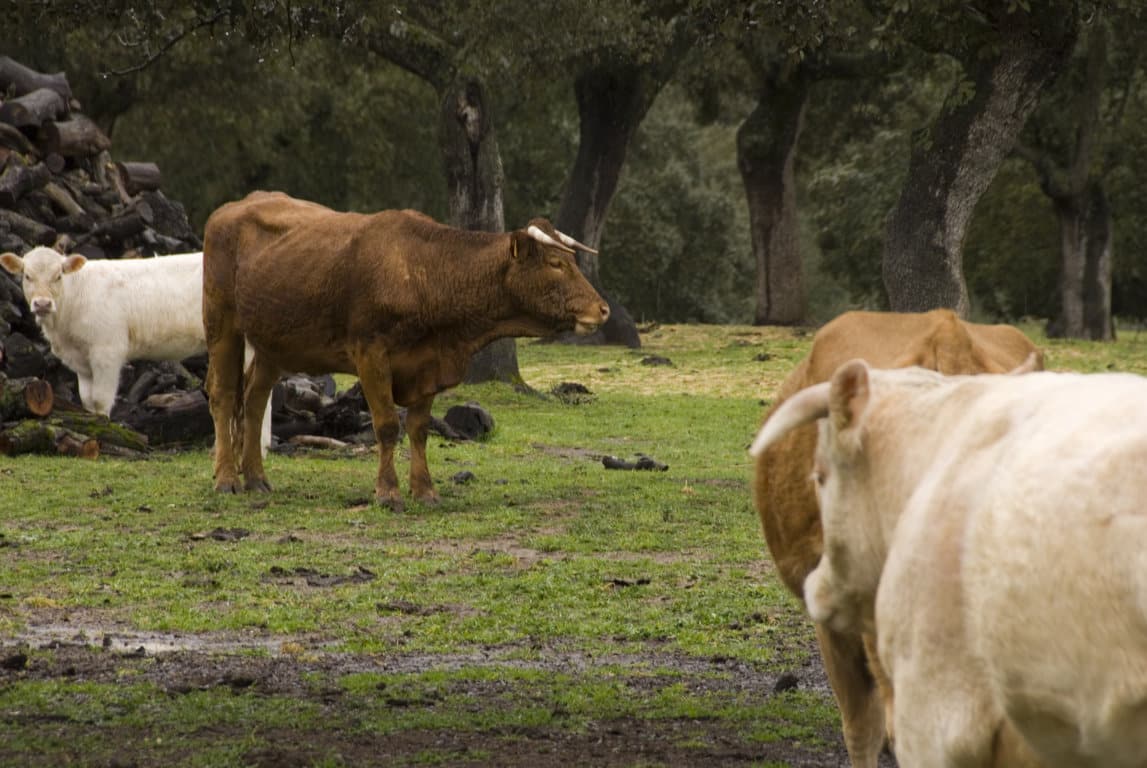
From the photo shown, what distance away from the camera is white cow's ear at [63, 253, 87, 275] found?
17.9m

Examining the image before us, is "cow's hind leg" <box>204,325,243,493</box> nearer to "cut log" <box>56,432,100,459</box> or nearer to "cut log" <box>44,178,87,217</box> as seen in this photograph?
"cut log" <box>56,432,100,459</box>

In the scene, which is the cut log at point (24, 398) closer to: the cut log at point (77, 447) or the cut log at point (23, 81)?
the cut log at point (77, 447)

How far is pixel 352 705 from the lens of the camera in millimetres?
7457

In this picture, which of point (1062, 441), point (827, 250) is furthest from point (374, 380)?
point (827, 250)

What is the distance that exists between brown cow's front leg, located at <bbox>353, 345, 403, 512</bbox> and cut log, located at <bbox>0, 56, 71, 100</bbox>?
10.5 m

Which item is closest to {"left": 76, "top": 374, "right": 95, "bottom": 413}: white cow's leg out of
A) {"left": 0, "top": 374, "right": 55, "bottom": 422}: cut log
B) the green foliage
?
{"left": 0, "top": 374, "right": 55, "bottom": 422}: cut log

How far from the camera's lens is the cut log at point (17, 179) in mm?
20406

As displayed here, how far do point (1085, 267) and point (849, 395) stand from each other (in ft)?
143

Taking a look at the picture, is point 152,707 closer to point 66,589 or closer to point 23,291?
point 66,589

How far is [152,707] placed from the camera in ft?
23.9

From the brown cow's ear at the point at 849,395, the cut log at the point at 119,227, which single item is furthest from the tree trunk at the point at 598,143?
the brown cow's ear at the point at 849,395

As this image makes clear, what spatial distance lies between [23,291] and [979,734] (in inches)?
669

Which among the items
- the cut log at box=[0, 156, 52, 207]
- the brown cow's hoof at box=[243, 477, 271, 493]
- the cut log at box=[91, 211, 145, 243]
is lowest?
the brown cow's hoof at box=[243, 477, 271, 493]

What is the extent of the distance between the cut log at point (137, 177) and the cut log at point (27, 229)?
242 centimetres
